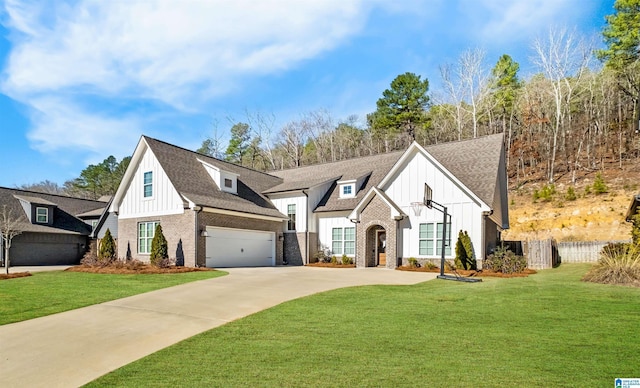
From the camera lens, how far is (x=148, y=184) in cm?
2208

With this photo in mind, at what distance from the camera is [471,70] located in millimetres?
39375

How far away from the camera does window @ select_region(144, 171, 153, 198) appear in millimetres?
21922

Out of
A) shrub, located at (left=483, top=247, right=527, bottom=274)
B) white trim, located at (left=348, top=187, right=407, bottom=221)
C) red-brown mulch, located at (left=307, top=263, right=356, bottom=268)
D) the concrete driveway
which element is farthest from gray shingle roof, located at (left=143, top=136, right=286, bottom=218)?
shrub, located at (left=483, top=247, right=527, bottom=274)

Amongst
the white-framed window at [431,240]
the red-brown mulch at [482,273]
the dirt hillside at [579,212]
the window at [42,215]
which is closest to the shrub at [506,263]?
the red-brown mulch at [482,273]

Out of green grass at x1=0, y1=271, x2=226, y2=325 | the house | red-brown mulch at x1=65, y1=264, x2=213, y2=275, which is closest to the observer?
green grass at x1=0, y1=271, x2=226, y2=325

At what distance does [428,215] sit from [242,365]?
1683 cm

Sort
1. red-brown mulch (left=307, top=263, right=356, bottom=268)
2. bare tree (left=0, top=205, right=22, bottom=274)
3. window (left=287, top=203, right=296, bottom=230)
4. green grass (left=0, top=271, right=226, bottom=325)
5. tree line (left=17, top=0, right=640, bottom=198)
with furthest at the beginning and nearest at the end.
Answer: tree line (left=17, top=0, right=640, bottom=198) → window (left=287, top=203, right=296, bottom=230) → red-brown mulch (left=307, top=263, right=356, bottom=268) → bare tree (left=0, top=205, right=22, bottom=274) → green grass (left=0, top=271, right=226, bottom=325)

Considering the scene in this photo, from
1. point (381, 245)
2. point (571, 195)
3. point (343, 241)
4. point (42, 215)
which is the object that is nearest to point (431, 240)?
point (381, 245)

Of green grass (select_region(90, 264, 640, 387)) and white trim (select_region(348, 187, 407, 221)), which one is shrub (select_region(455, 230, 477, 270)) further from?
green grass (select_region(90, 264, 640, 387))

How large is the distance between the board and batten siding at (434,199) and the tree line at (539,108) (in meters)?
18.2

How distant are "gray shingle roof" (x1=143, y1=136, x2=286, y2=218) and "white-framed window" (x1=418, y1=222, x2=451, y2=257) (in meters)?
8.77

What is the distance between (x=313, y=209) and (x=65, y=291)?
15.2m

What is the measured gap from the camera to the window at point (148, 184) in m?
21.9

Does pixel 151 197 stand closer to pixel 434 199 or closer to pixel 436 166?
pixel 434 199
